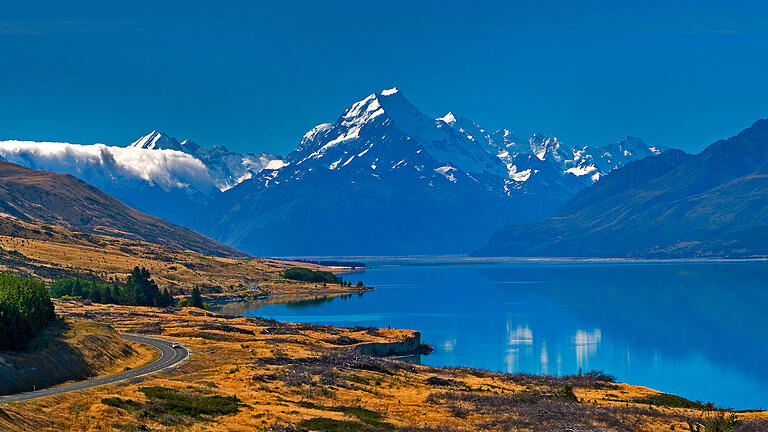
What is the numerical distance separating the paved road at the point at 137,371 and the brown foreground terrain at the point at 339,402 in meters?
1.91

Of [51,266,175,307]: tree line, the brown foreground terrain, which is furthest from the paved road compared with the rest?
[51,266,175,307]: tree line

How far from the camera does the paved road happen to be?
182 feet

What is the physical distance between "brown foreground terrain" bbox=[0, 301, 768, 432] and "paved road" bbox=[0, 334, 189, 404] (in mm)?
1914

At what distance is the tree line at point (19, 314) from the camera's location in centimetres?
6519

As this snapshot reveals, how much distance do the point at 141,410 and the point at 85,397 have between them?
17.6 feet

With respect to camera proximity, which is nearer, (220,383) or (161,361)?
(220,383)

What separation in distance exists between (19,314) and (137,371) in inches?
445

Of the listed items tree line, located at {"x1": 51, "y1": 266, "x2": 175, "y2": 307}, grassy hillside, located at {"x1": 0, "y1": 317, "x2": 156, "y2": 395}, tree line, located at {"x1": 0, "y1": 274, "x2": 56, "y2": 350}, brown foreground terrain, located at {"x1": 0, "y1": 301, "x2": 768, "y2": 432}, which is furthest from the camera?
tree line, located at {"x1": 51, "y1": 266, "x2": 175, "y2": 307}

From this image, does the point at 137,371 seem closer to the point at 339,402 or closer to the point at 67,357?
the point at 67,357

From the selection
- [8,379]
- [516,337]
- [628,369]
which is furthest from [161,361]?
[516,337]

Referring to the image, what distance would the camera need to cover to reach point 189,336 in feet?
356

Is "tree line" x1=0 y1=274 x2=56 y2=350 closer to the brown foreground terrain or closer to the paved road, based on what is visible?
the paved road

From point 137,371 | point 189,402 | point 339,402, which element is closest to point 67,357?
point 137,371

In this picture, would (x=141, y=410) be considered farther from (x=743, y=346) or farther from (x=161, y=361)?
(x=743, y=346)
